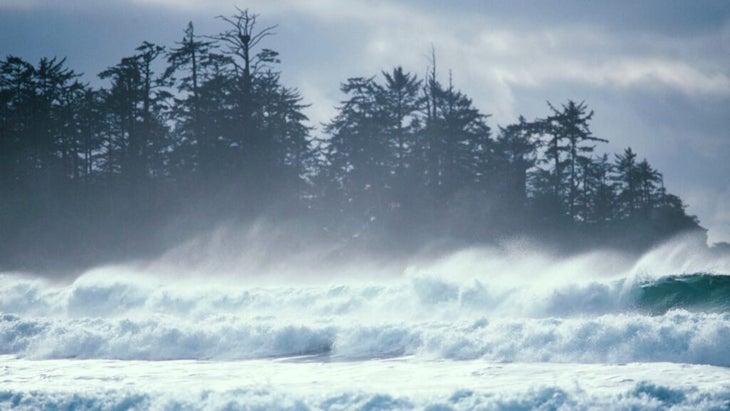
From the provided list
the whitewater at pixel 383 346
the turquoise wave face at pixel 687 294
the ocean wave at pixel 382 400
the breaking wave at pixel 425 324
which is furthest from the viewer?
the turquoise wave face at pixel 687 294

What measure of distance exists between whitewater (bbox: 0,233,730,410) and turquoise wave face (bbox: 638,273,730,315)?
0.17 ft

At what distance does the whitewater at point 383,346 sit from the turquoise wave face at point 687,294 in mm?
50

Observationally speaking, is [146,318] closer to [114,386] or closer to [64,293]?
[114,386]

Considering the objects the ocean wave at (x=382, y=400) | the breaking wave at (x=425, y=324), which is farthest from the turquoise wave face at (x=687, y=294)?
the ocean wave at (x=382, y=400)

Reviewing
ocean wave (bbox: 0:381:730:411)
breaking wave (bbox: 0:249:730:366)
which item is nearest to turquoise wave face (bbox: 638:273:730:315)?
breaking wave (bbox: 0:249:730:366)

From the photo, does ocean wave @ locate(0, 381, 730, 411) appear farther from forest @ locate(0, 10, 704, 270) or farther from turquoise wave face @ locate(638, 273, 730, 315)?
forest @ locate(0, 10, 704, 270)

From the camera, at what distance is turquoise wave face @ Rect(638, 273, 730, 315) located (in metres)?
18.8

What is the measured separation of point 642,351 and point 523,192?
33472 millimetres

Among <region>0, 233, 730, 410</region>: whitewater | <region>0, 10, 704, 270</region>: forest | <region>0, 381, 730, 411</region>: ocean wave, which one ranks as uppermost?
<region>0, 10, 704, 270</region>: forest

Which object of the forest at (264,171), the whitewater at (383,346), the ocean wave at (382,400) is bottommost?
the ocean wave at (382,400)

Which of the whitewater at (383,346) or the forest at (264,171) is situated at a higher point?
the forest at (264,171)

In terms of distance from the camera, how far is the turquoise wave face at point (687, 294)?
1880 centimetres

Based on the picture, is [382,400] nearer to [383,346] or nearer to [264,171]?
[383,346]

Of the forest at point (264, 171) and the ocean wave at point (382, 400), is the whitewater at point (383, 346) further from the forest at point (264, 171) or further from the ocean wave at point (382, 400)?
the forest at point (264, 171)
